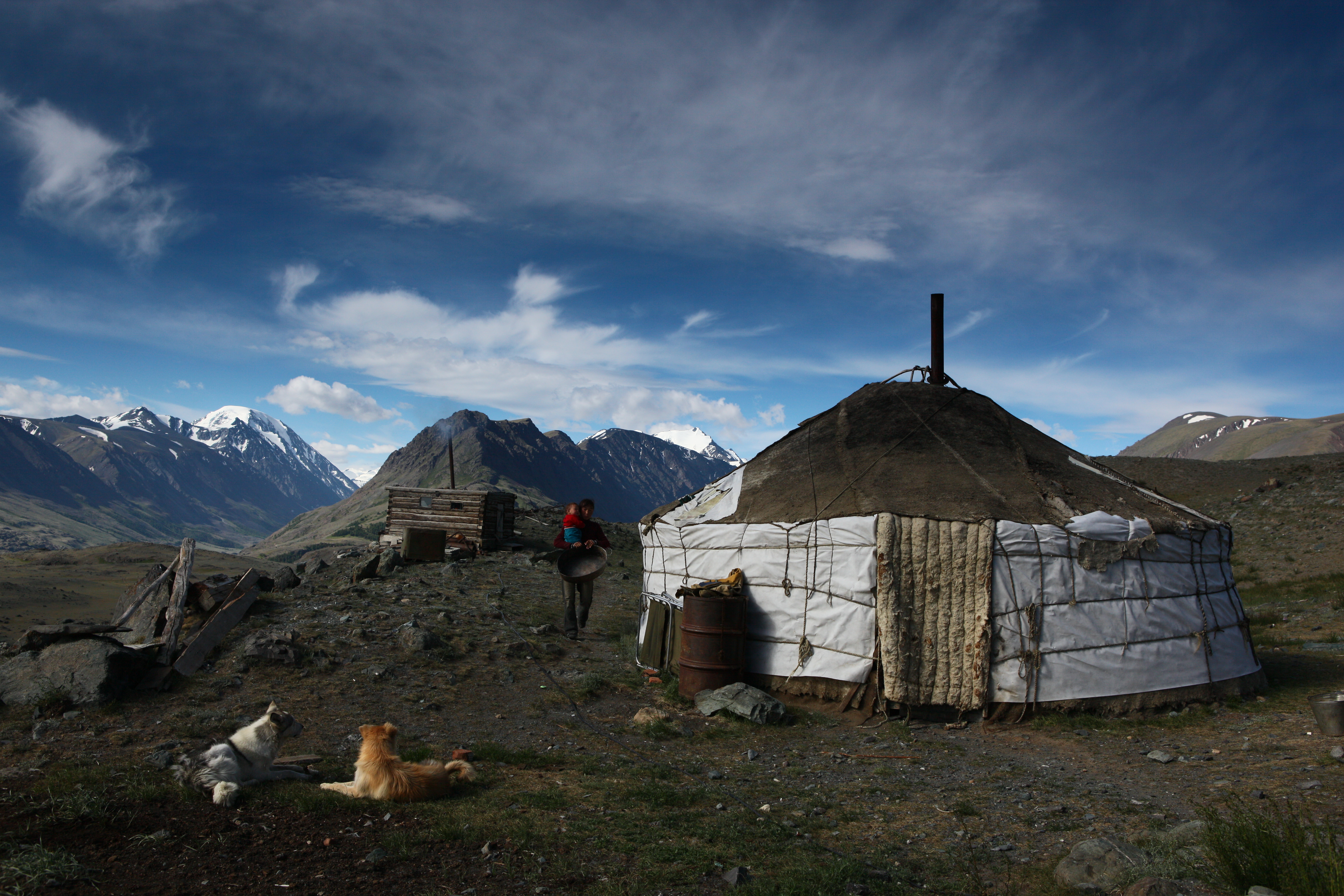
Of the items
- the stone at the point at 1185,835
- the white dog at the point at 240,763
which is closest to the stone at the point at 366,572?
the white dog at the point at 240,763

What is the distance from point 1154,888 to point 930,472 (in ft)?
19.6

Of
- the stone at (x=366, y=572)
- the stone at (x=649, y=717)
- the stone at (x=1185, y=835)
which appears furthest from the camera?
the stone at (x=366, y=572)

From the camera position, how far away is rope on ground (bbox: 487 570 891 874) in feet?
14.7

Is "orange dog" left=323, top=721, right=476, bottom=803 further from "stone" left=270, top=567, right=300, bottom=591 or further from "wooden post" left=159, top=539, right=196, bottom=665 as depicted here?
"stone" left=270, top=567, right=300, bottom=591

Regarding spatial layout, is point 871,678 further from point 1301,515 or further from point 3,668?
point 1301,515

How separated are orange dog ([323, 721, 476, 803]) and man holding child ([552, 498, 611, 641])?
5.43 meters

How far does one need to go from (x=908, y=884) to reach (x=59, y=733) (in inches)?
286

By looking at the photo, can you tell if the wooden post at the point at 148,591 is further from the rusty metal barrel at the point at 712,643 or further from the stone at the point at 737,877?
the stone at the point at 737,877

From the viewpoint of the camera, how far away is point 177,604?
8391 millimetres

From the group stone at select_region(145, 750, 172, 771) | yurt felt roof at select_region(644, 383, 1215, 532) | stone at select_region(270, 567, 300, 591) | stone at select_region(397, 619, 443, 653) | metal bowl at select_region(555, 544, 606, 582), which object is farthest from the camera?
stone at select_region(270, 567, 300, 591)

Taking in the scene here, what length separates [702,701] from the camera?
818cm

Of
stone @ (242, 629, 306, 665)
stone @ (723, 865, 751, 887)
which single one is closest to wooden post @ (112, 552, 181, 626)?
stone @ (242, 629, 306, 665)

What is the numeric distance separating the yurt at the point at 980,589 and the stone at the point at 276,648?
5320 millimetres

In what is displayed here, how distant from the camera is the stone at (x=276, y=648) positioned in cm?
841
